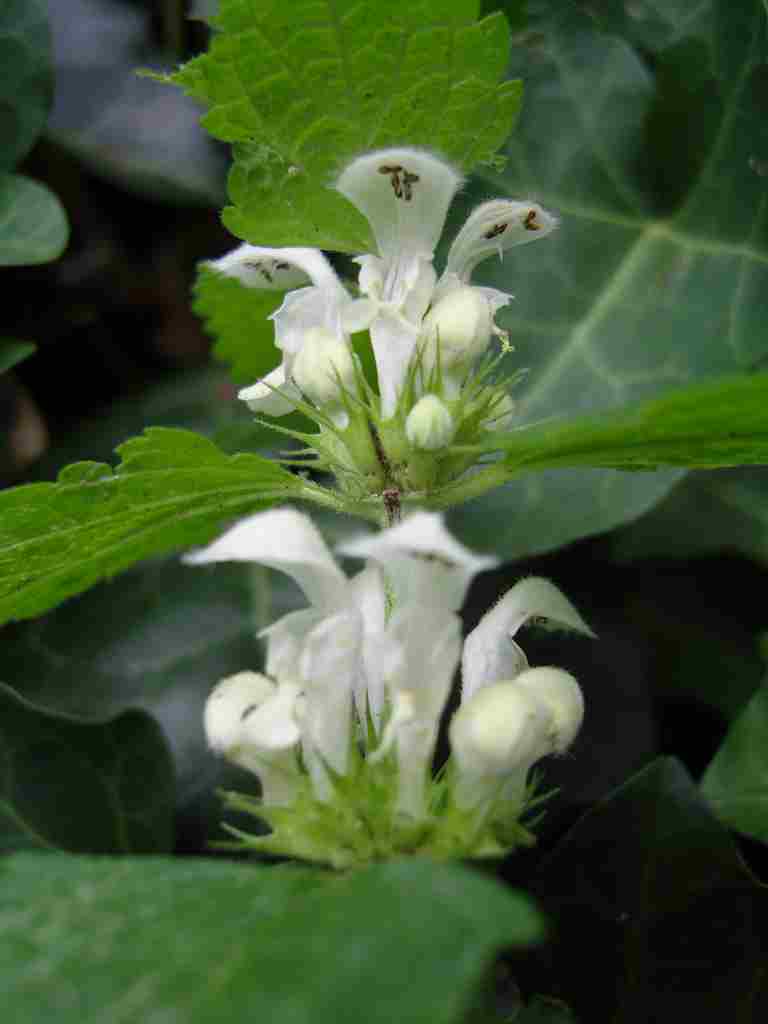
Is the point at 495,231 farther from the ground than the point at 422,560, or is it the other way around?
the point at 495,231

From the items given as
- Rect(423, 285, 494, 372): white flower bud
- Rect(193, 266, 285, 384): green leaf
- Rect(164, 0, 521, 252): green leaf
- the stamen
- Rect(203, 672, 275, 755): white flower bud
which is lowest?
Rect(203, 672, 275, 755): white flower bud

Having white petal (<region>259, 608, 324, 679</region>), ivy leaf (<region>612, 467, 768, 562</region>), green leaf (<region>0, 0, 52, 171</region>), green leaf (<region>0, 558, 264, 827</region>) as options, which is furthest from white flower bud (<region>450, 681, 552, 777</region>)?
green leaf (<region>0, 0, 52, 171</region>)

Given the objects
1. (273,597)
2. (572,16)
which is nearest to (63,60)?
(572,16)

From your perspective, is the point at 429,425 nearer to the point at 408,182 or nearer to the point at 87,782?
the point at 408,182

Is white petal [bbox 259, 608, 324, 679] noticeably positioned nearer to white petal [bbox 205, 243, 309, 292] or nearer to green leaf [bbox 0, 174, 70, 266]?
white petal [bbox 205, 243, 309, 292]

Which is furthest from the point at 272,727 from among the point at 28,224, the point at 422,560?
the point at 28,224
